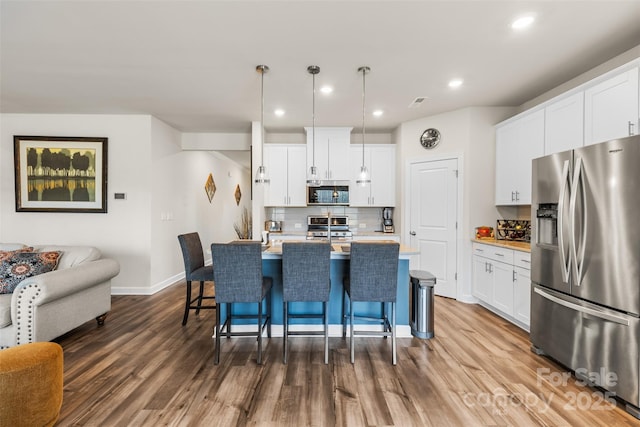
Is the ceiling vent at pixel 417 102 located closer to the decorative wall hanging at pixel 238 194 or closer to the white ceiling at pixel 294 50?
the white ceiling at pixel 294 50

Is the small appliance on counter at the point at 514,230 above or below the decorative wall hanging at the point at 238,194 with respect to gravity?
below

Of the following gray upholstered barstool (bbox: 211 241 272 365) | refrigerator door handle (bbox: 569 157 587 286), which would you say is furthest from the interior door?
gray upholstered barstool (bbox: 211 241 272 365)

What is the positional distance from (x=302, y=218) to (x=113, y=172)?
3.05 metres

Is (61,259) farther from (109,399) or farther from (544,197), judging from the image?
(544,197)

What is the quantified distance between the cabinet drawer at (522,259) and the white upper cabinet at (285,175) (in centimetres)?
312

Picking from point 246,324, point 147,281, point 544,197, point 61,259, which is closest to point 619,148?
point 544,197

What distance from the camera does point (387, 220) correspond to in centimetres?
506

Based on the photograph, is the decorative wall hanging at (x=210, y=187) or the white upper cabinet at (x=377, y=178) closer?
the white upper cabinet at (x=377, y=178)

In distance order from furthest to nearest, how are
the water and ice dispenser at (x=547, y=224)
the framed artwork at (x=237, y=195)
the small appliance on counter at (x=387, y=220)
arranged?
the framed artwork at (x=237, y=195) < the small appliance on counter at (x=387, y=220) < the water and ice dispenser at (x=547, y=224)

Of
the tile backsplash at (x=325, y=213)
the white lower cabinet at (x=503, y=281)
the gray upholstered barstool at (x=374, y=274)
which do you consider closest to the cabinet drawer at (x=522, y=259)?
the white lower cabinet at (x=503, y=281)

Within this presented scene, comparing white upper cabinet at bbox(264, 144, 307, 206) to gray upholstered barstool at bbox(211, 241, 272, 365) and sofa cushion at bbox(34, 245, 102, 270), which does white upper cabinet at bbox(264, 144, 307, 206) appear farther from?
gray upholstered barstool at bbox(211, 241, 272, 365)

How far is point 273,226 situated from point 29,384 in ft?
12.6

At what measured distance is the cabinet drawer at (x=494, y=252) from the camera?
3.16 m

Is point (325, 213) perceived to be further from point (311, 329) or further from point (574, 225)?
point (574, 225)
